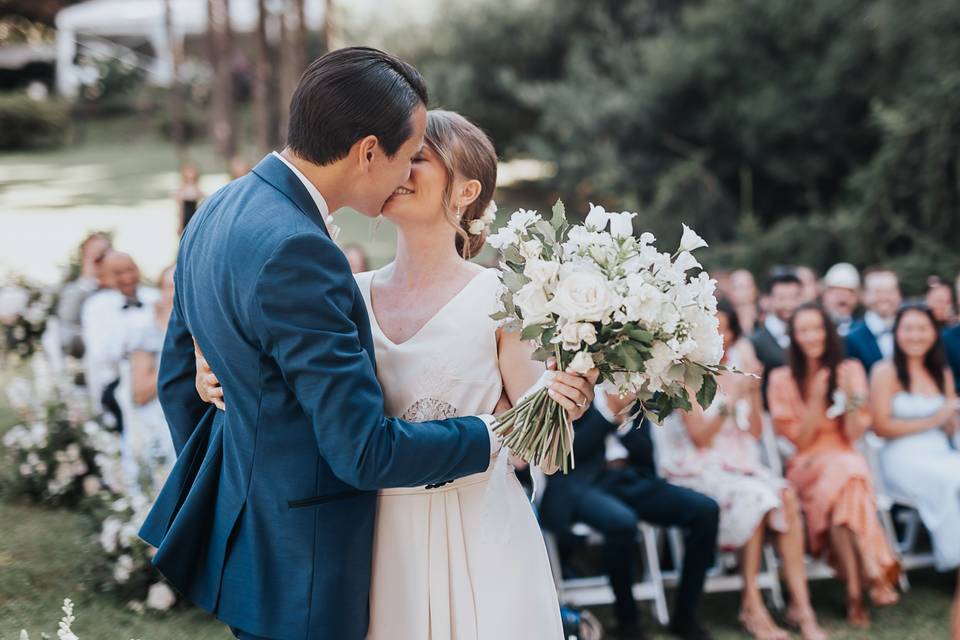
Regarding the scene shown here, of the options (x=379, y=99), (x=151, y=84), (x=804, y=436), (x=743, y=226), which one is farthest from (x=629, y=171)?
(x=151, y=84)

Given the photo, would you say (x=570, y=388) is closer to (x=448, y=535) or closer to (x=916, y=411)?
(x=448, y=535)

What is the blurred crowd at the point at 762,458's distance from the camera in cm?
561

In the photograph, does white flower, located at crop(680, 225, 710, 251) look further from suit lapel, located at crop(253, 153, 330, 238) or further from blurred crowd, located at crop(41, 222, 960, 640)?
blurred crowd, located at crop(41, 222, 960, 640)

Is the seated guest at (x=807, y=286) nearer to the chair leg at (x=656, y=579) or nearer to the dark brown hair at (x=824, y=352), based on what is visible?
the dark brown hair at (x=824, y=352)

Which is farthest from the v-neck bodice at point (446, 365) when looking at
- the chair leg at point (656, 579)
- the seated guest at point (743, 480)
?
the chair leg at point (656, 579)

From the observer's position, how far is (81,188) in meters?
22.8

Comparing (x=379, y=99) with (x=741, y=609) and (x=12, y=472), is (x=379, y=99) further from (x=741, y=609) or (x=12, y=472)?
(x=12, y=472)

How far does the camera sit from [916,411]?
21.2 ft

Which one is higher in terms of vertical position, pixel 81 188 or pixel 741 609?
pixel 81 188

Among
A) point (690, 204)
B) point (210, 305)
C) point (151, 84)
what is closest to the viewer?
point (210, 305)

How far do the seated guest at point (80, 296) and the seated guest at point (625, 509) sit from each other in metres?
3.96

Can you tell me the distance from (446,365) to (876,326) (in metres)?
5.74

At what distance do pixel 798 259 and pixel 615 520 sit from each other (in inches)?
382

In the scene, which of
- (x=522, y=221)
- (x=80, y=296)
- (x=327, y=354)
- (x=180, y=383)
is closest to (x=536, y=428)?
(x=522, y=221)
